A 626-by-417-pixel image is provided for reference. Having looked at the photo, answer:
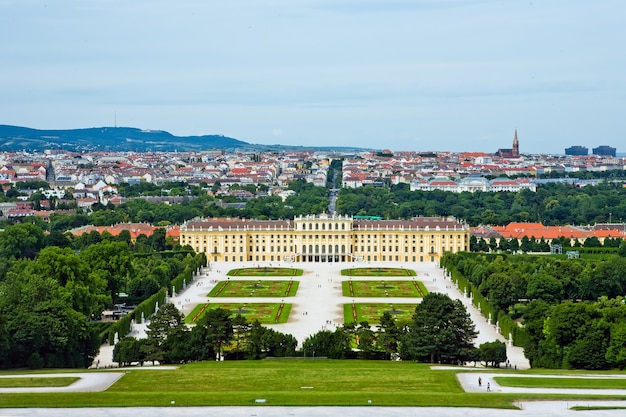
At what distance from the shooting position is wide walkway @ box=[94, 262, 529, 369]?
54.1 m

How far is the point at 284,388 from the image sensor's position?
37.0 m

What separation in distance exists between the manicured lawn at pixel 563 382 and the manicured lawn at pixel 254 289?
3229 centimetres

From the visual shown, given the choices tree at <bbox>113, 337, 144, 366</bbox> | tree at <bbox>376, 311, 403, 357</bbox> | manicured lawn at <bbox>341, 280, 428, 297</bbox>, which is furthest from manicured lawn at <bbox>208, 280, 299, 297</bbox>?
tree at <bbox>113, 337, 144, 366</bbox>

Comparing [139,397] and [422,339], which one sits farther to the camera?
[422,339]

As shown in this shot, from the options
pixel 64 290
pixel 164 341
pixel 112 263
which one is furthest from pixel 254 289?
pixel 164 341

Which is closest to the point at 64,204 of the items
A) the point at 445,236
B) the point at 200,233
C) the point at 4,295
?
the point at 200,233

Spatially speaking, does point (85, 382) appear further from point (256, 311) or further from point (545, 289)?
point (545, 289)

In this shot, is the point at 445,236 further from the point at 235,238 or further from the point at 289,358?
the point at 289,358

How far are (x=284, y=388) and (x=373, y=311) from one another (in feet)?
83.4

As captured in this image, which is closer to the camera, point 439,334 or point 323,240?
point 439,334

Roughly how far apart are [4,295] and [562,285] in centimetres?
3148

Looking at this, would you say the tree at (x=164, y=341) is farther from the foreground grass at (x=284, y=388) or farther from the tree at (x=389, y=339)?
the tree at (x=389, y=339)

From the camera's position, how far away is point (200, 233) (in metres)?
95.3

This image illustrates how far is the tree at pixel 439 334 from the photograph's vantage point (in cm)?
4488
